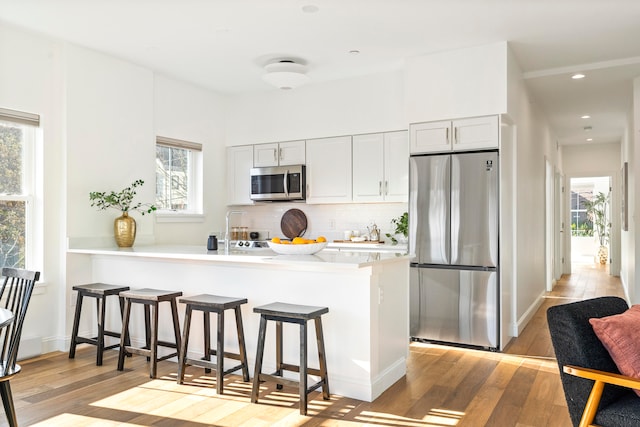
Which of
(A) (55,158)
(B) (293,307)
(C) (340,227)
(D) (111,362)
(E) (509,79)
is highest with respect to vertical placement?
(E) (509,79)

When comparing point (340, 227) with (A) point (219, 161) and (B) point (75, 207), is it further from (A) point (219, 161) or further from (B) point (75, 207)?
(B) point (75, 207)

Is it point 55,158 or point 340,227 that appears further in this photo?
point 340,227

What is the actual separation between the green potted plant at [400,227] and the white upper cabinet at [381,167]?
0.21 m

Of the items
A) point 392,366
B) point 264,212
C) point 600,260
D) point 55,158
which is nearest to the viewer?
point 392,366

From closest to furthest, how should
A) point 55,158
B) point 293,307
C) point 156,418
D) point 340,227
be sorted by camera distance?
1. point 156,418
2. point 293,307
3. point 55,158
4. point 340,227

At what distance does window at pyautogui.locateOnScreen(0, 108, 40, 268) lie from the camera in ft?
13.2

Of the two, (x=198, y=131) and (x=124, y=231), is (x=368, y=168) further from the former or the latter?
(x=124, y=231)

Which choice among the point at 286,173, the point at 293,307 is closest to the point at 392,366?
the point at 293,307

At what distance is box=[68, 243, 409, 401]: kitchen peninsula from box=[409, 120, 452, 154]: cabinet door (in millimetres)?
1378

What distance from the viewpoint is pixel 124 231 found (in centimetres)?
463

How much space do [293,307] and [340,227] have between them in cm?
290

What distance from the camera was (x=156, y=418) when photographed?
2.86 m

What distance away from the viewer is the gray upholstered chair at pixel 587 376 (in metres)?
Result: 1.86

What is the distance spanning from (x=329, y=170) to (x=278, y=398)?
10.1 feet
